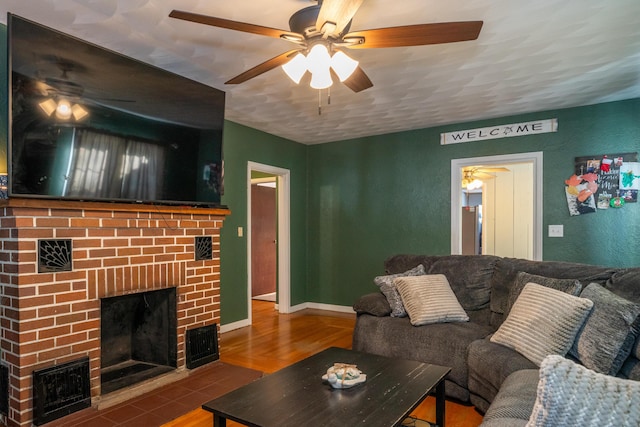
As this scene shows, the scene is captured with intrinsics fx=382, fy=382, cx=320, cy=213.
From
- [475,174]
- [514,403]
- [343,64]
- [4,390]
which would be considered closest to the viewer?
[514,403]

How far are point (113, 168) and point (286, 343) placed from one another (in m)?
2.33

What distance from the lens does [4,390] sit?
2170 mm

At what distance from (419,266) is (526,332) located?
1.17 meters

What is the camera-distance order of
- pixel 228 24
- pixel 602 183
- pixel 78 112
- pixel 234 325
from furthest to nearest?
pixel 234 325 < pixel 602 183 < pixel 78 112 < pixel 228 24

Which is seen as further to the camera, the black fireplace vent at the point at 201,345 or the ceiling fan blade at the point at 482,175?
the ceiling fan blade at the point at 482,175

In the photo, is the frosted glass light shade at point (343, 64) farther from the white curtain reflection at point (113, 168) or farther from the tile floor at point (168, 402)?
the tile floor at point (168, 402)

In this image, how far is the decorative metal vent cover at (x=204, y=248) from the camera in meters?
3.18

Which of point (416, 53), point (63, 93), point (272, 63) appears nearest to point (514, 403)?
point (272, 63)

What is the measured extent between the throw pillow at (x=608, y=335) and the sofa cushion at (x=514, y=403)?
0.31 meters

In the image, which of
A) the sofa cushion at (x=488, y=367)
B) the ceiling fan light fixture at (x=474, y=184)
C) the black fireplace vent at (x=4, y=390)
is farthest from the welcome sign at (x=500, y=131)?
the black fireplace vent at (x=4, y=390)

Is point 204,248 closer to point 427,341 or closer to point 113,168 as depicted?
point 113,168

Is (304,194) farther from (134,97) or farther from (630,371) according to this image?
(630,371)

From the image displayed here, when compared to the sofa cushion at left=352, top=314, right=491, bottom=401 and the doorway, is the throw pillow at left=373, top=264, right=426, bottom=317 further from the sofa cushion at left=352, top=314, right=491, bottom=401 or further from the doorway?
the doorway

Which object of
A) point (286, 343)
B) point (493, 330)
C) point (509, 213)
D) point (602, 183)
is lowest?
point (286, 343)
